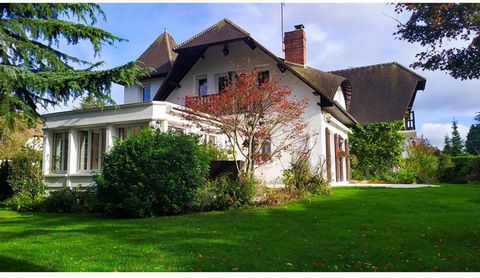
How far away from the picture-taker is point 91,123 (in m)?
16.6

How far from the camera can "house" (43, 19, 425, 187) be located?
1642 centimetres

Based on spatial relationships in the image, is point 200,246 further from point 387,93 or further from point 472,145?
point 472,145

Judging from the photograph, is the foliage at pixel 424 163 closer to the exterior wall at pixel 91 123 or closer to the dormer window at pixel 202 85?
the dormer window at pixel 202 85

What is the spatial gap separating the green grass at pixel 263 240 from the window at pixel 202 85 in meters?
11.0

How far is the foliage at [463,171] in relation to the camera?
A: 85.3 ft

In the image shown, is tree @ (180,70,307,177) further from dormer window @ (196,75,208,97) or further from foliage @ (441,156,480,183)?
foliage @ (441,156,480,183)

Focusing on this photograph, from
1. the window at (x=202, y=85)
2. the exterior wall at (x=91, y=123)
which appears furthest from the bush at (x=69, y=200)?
the window at (x=202, y=85)

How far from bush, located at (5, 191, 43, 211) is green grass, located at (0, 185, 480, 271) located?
311 cm

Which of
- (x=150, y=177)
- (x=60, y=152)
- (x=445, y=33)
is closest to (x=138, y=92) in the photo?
(x=60, y=152)

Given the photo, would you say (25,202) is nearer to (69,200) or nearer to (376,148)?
(69,200)

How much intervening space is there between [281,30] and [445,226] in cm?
1628

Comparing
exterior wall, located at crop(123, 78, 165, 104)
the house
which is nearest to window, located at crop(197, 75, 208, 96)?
the house

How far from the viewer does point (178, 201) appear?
1215cm

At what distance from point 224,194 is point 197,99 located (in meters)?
4.59
